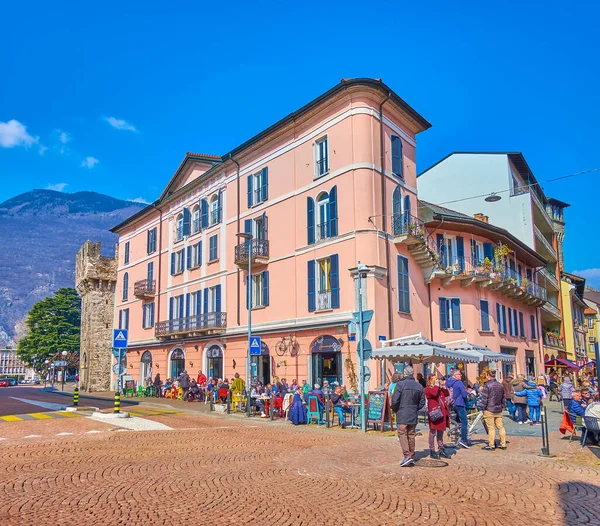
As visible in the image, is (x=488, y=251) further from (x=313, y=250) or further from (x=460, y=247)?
(x=313, y=250)

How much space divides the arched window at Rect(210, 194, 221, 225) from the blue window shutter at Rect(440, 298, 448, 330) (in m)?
13.1

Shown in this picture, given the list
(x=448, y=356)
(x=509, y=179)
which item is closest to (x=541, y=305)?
(x=509, y=179)

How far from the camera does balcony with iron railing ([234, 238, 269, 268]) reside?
27.7m

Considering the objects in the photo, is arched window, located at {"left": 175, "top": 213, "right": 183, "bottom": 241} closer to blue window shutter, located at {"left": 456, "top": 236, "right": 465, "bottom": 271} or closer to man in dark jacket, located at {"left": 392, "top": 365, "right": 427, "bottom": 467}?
blue window shutter, located at {"left": 456, "top": 236, "right": 465, "bottom": 271}

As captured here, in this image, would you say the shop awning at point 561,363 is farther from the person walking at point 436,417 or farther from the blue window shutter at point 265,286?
the person walking at point 436,417

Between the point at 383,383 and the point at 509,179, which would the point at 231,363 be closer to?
the point at 383,383

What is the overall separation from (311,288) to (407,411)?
1517cm

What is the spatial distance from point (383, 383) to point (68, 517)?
16575 millimetres

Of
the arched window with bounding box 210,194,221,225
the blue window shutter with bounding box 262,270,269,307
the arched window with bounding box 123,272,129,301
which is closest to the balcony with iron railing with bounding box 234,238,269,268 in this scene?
the blue window shutter with bounding box 262,270,269,307

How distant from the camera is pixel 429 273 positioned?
26.8 meters

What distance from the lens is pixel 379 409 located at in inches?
626

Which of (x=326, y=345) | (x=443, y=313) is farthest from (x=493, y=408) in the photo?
(x=443, y=313)

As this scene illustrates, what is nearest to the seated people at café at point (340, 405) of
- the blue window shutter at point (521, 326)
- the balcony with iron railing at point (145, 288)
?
the blue window shutter at point (521, 326)

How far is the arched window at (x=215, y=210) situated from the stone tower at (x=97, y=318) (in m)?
16.4
